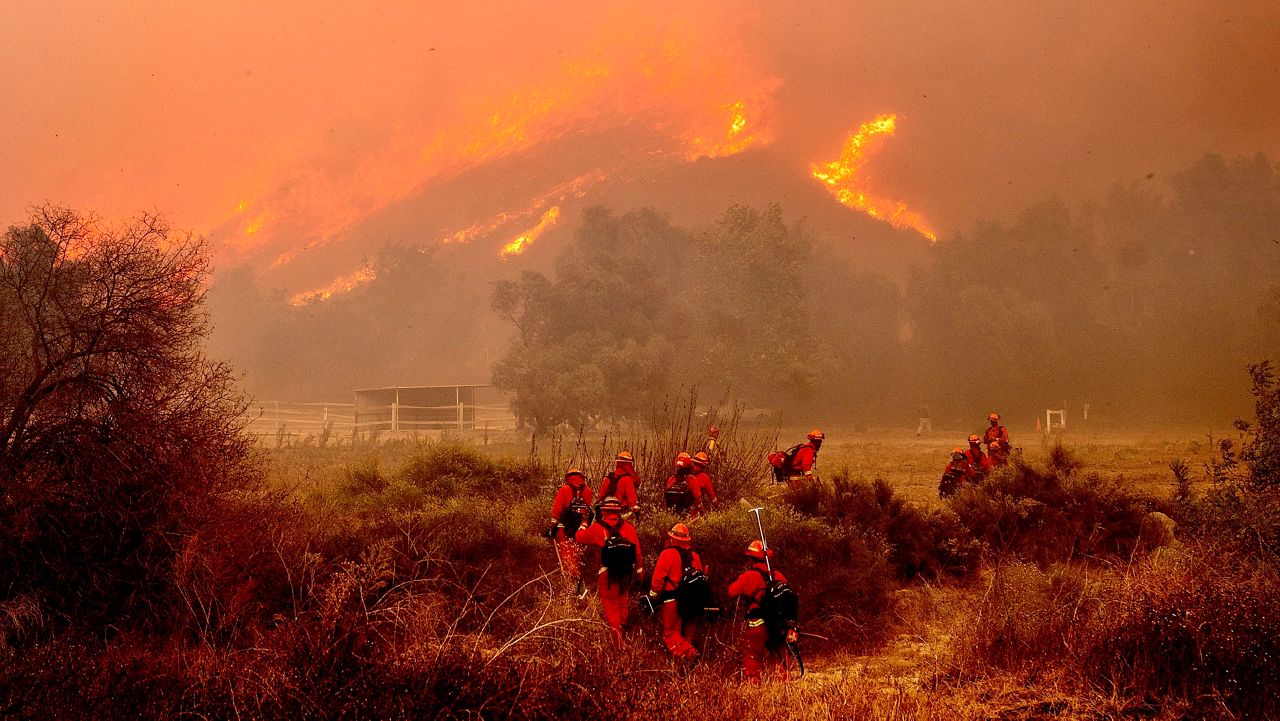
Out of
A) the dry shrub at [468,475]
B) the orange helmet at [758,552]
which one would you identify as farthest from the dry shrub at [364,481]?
the orange helmet at [758,552]

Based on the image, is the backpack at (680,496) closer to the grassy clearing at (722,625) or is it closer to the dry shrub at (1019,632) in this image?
the grassy clearing at (722,625)

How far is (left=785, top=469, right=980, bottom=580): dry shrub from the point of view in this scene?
1423 centimetres

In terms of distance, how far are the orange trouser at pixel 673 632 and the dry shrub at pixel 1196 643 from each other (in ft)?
13.2

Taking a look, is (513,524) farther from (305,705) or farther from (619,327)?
(619,327)

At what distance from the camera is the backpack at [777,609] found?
878 cm

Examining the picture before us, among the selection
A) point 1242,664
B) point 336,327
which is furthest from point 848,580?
point 336,327

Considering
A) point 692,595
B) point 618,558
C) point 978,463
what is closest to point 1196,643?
point 692,595

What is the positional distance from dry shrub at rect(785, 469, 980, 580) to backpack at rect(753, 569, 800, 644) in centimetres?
552

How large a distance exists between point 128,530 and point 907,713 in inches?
360

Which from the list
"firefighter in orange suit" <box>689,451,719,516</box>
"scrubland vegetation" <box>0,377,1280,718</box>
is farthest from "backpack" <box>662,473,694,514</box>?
"scrubland vegetation" <box>0,377,1280,718</box>

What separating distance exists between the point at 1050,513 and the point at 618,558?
990cm

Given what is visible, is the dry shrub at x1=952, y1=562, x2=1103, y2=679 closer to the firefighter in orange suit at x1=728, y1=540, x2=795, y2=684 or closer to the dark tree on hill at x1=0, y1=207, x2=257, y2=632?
the firefighter in orange suit at x1=728, y1=540, x2=795, y2=684

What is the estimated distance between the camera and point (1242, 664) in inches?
279

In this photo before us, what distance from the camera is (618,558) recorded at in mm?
10266
